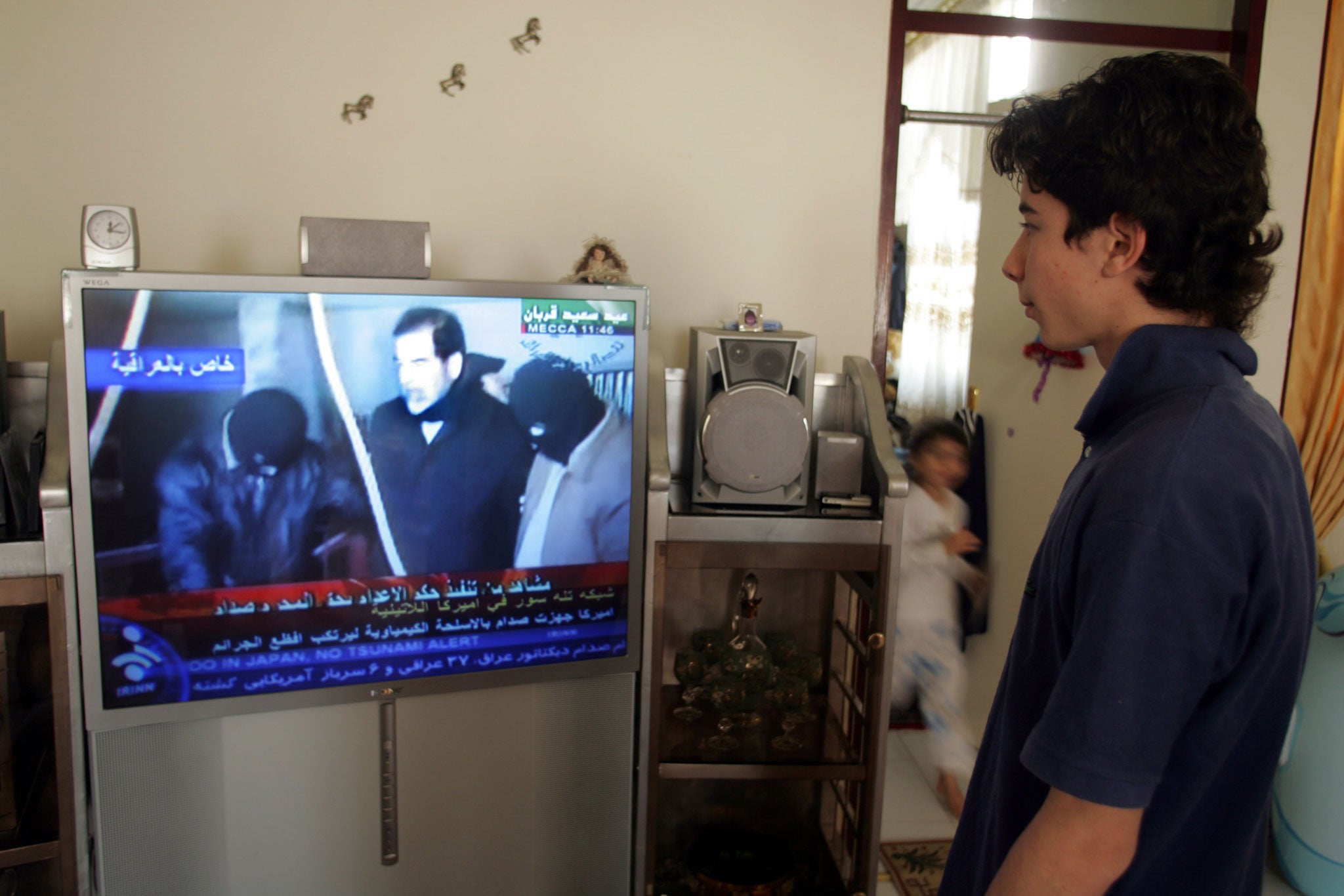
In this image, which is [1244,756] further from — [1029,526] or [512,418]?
[1029,526]

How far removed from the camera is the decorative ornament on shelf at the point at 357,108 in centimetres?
236

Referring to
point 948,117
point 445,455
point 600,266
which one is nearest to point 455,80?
point 600,266

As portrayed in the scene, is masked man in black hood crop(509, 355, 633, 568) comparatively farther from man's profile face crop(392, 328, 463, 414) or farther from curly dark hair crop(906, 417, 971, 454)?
curly dark hair crop(906, 417, 971, 454)

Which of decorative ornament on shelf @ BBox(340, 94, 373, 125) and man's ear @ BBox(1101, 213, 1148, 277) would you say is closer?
man's ear @ BBox(1101, 213, 1148, 277)

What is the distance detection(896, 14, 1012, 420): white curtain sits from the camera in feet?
8.70

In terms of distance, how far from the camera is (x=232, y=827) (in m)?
2.01

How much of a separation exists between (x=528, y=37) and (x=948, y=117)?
1.07m

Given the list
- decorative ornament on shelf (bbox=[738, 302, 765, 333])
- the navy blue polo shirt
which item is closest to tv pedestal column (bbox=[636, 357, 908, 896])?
decorative ornament on shelf (bbox=[738, 302, 765, 333])

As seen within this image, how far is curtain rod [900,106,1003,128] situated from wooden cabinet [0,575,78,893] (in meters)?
2.17

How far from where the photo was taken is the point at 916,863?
2.80 m

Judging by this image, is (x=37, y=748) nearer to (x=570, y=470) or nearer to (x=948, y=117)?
(x=570, y=470)

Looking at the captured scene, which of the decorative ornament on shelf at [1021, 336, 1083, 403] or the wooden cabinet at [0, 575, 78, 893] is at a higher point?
the decorative ornament on shelf at [1021, 336, 1083, 403]

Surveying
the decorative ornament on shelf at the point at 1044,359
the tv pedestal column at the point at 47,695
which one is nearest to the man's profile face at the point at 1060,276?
the tv pedestal column at the point at 47,695

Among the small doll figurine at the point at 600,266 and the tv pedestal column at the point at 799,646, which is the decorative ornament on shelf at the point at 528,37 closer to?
the small doll figurine at the point at 600,266
